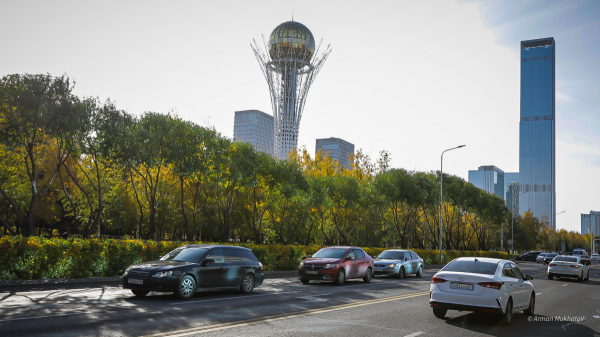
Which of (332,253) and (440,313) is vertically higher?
(332,253)

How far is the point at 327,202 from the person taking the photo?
3934cm

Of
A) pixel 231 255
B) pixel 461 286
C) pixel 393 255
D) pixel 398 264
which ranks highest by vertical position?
pixel 231 255

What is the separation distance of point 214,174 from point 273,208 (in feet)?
50.4

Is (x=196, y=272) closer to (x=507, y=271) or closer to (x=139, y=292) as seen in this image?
(x=139, y=292)

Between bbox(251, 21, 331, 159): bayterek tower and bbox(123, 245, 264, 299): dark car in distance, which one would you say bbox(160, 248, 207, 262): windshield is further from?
bbox(251, 21, 331, 159): bayterek tower

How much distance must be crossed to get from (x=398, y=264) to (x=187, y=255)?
1399cm

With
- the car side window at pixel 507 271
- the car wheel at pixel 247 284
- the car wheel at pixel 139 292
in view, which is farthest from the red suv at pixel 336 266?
the car side window at pixel 507 271

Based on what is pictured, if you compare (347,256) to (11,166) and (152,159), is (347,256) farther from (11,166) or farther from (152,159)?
(11,166)

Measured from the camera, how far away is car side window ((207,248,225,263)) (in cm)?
1452

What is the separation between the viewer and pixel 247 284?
1560 centimetres

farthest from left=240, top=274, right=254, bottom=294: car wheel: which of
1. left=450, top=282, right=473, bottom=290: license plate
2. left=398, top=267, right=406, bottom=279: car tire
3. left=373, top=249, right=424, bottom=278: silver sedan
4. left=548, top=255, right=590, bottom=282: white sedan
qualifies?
left=548, top=255, right=590, bottom=282: white sedan

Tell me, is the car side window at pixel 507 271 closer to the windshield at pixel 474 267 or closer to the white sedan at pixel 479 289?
the white sedan at pixel 479 289

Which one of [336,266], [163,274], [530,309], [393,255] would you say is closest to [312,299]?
[163,274]

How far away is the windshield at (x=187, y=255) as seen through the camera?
1421 centimetres
